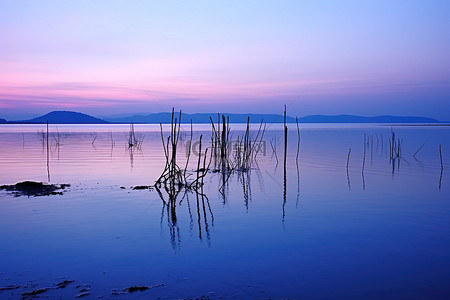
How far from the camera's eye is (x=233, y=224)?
6.48m

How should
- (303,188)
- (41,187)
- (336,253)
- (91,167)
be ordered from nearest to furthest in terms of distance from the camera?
(336,253), (41,187), (303,188), (91,167)

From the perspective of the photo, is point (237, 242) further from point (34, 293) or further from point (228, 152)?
point (228, 152)

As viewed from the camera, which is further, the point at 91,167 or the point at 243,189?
the point at 91,167

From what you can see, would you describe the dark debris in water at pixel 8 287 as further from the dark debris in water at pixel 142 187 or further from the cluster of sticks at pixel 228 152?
the cluster of sticks at pixel 228 152

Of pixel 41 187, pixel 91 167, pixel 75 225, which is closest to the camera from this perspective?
pixel 75 225

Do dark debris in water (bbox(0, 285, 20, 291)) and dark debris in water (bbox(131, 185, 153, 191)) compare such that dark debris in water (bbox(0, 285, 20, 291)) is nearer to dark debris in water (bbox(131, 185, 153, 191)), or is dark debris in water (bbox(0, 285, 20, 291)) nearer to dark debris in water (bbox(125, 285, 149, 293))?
dark debris in water (bbox(125, 285, 149, 293))

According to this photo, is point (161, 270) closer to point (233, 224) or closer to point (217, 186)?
point (233, 224)

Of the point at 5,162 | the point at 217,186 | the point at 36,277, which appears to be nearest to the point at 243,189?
the point at 217,186

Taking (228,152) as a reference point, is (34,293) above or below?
below

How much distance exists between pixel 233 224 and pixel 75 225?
254 cm

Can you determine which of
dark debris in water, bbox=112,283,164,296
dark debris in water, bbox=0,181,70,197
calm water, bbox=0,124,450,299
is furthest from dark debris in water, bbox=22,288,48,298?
dark debris in water, bbox=0,181,70,197

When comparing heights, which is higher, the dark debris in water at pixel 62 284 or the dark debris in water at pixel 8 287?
the dark debris in water at pixel 8 287

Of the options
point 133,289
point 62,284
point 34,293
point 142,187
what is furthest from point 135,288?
point 142,187

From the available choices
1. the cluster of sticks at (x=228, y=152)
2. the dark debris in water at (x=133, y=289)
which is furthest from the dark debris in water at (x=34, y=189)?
the dark debris in water at (x=133, y=289)
